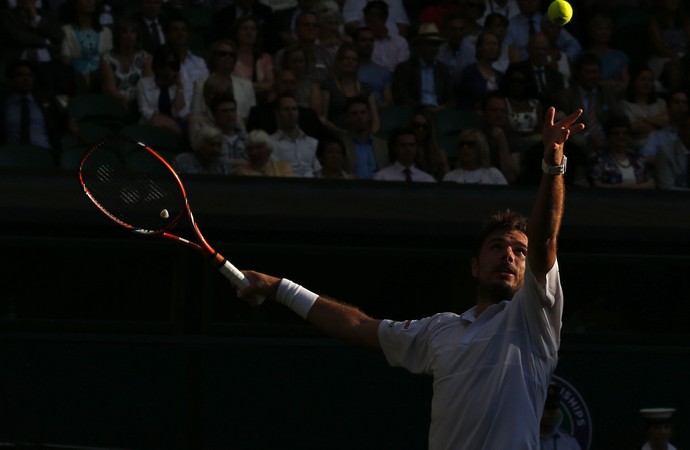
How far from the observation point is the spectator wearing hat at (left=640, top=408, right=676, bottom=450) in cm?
829

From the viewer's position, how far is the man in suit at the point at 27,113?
977 cm

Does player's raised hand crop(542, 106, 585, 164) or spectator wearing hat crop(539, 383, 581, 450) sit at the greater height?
player's raised hand crop(542, 106, 585, 164)

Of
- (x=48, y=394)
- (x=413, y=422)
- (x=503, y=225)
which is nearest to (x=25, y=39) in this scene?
(x=48, y=394)

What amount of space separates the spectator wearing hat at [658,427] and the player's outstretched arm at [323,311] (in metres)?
3.95

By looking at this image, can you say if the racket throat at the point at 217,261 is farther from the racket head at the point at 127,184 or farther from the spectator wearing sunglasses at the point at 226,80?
the spectator wearing sunglasses at the point at 226,80

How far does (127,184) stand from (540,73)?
5.30 meters

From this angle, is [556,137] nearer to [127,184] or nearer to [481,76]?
[127,184]

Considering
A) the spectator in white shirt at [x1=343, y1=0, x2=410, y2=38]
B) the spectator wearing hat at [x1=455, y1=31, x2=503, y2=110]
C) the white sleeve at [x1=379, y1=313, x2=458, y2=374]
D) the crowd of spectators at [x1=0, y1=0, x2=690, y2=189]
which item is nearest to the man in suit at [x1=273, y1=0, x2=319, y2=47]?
the crowd of spectators at [x1=0, y1=0, x2=690, y2=189]

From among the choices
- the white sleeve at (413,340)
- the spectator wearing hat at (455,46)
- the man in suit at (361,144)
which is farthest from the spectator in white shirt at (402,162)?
the white sleeve at (413,340)

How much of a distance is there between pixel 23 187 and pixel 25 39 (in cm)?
300

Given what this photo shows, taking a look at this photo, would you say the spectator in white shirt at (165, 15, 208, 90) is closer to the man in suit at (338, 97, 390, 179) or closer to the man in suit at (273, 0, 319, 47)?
the man in suit at (273, 0, 319, 47)

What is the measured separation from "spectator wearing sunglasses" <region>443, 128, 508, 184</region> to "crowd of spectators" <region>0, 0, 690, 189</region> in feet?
0.04

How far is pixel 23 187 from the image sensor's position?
7.98 metres

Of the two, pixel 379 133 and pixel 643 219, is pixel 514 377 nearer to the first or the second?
pixel 643 219
